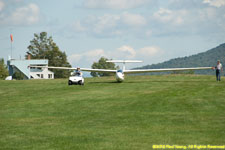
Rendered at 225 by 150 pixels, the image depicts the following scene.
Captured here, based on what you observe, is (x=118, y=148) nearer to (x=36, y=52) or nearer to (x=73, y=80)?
(x=73, y=80)

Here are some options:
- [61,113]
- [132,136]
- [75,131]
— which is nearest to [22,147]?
[75,131]

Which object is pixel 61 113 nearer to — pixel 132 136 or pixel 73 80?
pixel 132 136

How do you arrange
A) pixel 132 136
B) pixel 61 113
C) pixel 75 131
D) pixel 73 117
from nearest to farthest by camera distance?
pixel 132 136 → pixel 75 131 → pixel 73 117 → pixel 61 113

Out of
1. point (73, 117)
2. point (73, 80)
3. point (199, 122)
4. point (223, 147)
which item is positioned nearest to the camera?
A: point (223, 147)

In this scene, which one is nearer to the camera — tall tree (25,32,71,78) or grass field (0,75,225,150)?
grass field (0,75,225,150)

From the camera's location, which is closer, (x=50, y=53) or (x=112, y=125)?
(x=112, y=125)

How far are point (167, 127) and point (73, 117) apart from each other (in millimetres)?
4233

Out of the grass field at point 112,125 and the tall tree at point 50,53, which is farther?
the tall tree at point 50,53

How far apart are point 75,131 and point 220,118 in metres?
5.52

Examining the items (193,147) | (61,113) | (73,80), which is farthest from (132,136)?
(73,80)

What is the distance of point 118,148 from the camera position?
914cm

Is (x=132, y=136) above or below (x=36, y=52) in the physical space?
below

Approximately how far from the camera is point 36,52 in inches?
5138

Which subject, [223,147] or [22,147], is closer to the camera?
[223,147]
